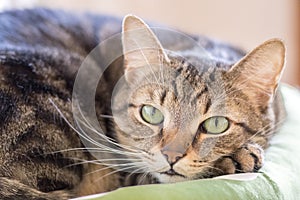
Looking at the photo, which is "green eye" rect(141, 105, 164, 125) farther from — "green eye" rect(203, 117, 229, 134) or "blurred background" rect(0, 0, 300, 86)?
"blurred background" rect(0, 0, 300, 86)

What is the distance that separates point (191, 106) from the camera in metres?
1.12

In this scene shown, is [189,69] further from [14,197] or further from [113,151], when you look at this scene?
[14,197]

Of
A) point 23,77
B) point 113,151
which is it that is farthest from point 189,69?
point 23,77

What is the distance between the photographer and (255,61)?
1.14 meters

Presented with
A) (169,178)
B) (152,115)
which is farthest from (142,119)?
(169,178)

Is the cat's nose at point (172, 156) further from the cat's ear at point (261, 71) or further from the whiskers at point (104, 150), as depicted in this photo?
the cat's ear at point (261, 71)

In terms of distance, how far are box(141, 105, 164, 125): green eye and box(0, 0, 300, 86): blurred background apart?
1.61 metres

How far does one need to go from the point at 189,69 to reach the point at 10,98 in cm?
39

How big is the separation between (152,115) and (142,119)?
3cm

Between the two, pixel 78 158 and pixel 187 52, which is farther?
pixel 187 52

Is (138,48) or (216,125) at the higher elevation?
(138,48)

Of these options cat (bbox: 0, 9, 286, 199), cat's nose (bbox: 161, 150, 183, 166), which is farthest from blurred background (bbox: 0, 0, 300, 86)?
cat's nose (bbox: 161, 150, 183, 166)

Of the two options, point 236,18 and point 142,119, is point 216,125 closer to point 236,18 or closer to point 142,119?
point 142,119

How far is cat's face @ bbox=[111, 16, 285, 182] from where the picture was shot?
1101 mm
